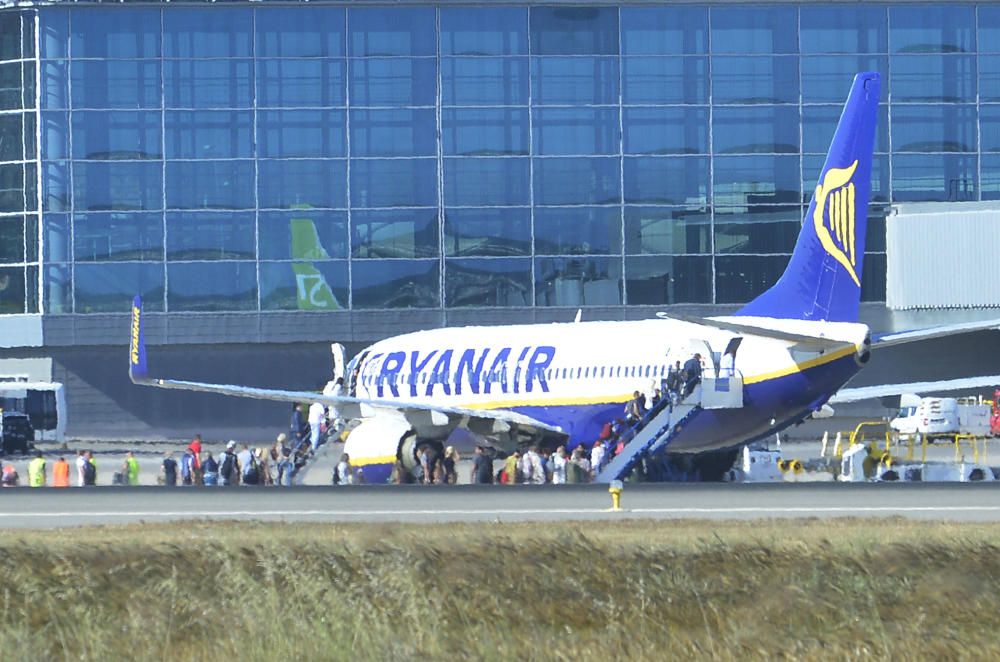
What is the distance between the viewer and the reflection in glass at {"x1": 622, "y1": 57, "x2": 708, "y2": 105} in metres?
76.5

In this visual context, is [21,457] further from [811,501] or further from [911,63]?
[811,501]

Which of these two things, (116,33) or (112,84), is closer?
(116,33)

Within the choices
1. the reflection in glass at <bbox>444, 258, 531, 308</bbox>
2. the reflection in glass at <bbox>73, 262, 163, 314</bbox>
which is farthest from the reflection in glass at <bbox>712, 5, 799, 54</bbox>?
the reflection in glass at <bbox>73, 262, 163, 314</bbox>

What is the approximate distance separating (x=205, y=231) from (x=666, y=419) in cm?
3760

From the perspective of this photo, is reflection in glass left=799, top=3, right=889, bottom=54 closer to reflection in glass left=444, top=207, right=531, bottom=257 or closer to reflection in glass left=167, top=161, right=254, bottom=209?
reflection in glass left=444, top=207, right=531, bottom=257

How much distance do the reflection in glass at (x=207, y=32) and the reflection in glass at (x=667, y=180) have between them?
16.5 m

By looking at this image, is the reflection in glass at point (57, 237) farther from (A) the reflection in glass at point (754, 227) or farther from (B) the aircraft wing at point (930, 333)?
(B) the aircraft wing at point (930, 333)

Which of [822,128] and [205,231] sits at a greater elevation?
[822,128]

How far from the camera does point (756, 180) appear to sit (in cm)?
7656

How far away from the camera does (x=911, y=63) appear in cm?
7712

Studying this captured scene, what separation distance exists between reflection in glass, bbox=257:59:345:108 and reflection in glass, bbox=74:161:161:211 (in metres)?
5.43

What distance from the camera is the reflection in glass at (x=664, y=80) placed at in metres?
76.5

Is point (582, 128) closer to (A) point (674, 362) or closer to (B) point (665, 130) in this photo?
(B) point (665, 130)

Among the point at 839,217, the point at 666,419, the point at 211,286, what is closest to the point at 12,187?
the point at 211,286
